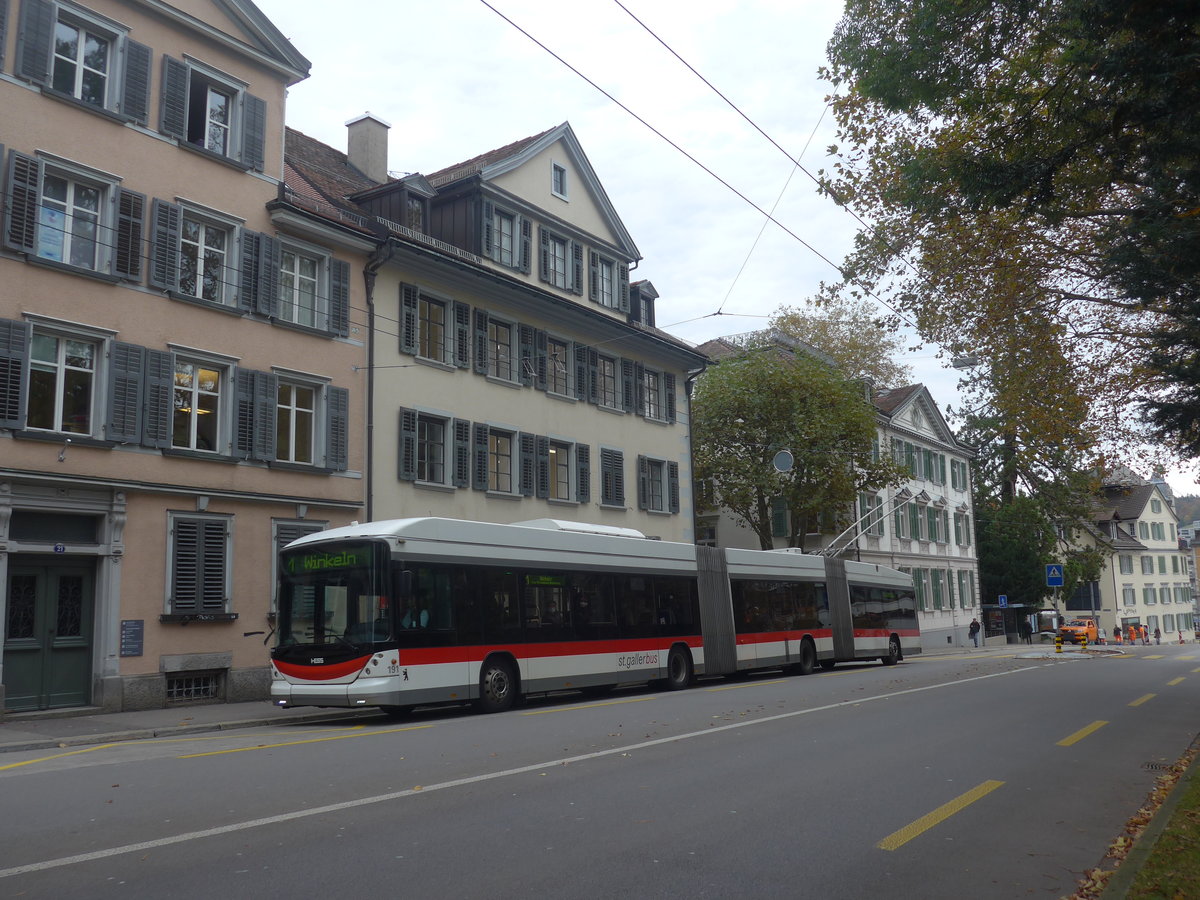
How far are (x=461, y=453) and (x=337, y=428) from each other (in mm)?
3960

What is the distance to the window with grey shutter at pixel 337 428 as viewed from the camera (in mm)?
22109

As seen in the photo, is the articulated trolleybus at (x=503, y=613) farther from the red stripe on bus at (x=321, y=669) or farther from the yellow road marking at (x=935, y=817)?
the yellow road marking at (x=935, y=817)

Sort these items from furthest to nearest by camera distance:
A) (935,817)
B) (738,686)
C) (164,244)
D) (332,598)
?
(738,686) < (164,244) < (332,598) < (935,817)

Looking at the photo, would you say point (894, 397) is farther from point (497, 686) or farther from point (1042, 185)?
point (1042, 185)

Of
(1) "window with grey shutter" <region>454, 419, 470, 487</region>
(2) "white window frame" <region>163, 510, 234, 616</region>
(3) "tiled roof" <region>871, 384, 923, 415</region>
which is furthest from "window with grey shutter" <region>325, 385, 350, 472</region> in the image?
(3) "tiled roof" <region>871, 384, 923, 415</region>

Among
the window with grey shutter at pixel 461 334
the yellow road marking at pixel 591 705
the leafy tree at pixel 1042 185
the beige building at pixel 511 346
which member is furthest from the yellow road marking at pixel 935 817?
the window with grey shutter at pixel 461 334

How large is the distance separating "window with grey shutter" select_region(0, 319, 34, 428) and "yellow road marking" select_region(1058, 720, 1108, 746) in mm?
15319

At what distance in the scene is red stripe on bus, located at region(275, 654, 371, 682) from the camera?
1488 centimetres

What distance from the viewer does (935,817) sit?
765 centimetres

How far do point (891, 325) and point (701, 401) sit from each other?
18.6 metres

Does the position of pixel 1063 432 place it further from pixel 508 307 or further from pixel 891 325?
pixel 508 307

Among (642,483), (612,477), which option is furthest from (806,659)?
(642,483)

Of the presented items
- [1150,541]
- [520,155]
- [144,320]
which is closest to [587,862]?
[144,320]

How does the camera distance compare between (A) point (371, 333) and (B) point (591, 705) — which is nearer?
(B) point (591, 705)
